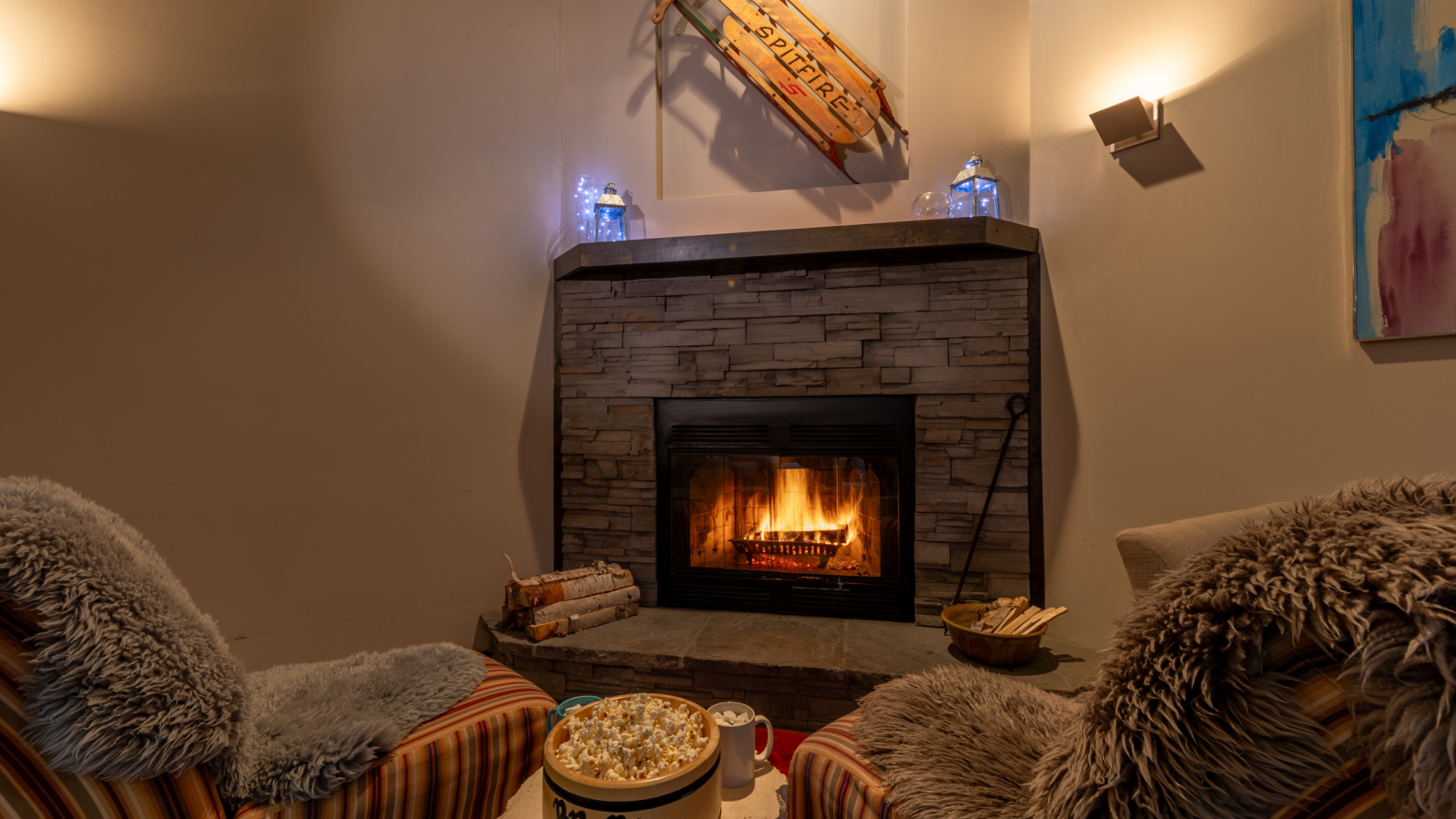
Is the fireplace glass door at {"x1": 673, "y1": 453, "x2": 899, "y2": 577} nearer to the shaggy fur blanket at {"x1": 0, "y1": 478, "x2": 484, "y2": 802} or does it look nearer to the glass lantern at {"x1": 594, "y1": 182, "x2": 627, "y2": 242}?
the glass lantern at {"x1": 594, "y1": 182, "x2": 627, "y2": 242}

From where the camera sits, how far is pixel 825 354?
2.28 m

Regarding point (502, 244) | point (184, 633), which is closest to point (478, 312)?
point (502, 244)

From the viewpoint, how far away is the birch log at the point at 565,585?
2123 millimetres

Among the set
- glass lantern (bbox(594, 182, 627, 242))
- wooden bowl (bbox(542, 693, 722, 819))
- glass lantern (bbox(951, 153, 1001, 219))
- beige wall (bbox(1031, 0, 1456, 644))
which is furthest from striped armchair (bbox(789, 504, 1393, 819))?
glass lantern (bbox(594, 182, 627, 242))

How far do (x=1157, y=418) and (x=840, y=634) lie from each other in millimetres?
1225

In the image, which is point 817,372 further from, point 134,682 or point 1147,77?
point 134,682

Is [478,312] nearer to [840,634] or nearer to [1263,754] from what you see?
[840,634]

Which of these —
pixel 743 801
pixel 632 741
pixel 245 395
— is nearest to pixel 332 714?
pixel 632 741

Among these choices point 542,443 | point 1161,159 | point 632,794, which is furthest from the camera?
point 542,443

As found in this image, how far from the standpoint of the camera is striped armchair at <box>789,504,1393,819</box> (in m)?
0.47

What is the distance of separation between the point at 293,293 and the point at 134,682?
1587 millimetres

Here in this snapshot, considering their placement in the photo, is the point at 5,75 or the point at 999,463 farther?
the point at 999,463

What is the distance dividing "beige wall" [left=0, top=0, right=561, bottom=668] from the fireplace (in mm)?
638

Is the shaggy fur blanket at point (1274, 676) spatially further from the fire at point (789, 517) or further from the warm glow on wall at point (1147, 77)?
the warm glow on wall at point (1147, 77)
